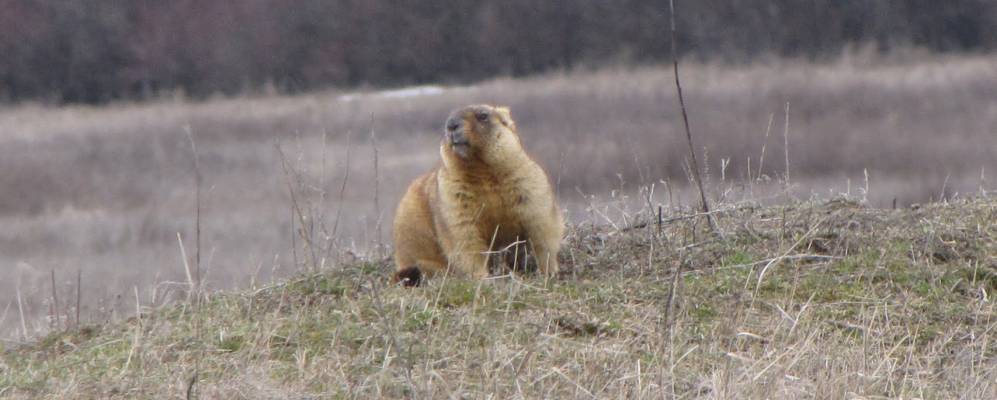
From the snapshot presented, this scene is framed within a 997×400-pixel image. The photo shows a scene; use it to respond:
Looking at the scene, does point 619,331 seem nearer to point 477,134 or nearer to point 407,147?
point 477,134

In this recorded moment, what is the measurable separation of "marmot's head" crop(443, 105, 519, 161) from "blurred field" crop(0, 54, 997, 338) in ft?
20.9

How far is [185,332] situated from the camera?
584cm

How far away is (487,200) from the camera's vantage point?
6.61 meters

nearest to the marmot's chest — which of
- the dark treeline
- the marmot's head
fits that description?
the marmot's head

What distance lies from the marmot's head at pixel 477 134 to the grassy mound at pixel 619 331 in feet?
2.16

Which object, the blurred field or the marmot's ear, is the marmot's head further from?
Result: the blurred field

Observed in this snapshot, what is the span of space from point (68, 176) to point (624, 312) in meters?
16.0

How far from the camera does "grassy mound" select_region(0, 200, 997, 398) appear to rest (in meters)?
4.91

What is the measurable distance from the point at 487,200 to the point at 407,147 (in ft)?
43.5

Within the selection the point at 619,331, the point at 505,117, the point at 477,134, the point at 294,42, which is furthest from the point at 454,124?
the point at 294,42

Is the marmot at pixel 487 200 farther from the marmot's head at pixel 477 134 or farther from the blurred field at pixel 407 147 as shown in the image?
the blurred field at pixel 407 147

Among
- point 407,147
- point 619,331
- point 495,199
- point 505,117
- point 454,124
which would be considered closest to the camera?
point 619,331

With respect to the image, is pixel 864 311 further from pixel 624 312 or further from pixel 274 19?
pixel 274 19

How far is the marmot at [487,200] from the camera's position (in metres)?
6.57
